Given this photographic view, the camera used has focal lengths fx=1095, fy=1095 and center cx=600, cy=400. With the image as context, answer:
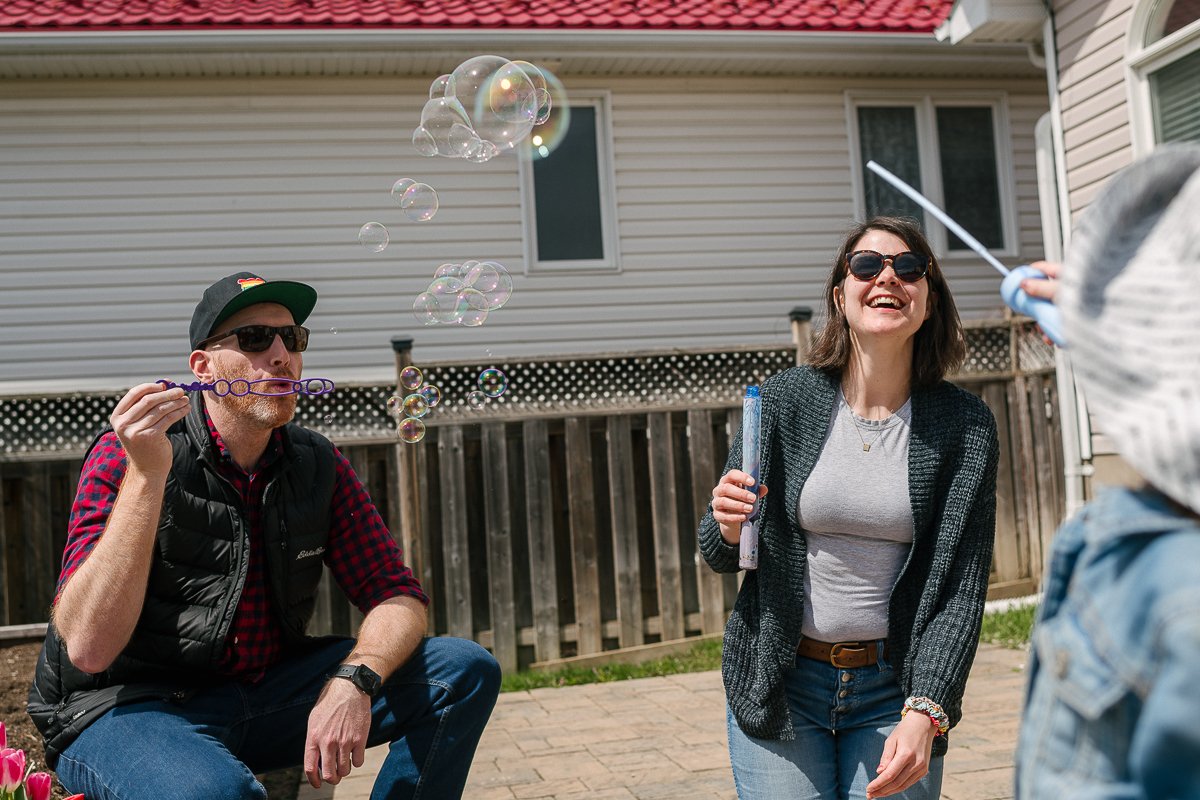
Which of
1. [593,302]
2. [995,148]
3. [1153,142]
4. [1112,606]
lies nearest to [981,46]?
[995,148]

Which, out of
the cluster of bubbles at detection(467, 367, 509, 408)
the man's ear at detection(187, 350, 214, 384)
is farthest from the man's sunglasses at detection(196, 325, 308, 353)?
the cluster of bubbles at detection(467, 367, 509, 408)

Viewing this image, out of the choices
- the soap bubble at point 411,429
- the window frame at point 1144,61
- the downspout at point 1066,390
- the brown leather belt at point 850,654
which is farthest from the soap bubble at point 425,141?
the downspout at point 1066,390

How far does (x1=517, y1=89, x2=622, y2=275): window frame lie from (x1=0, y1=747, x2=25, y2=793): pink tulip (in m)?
7.23

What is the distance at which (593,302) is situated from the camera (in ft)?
31.3

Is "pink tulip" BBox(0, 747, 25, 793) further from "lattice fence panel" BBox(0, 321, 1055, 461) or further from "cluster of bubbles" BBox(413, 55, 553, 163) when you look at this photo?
"lattice fence panel" BBox(0, 321, 1055, 461)

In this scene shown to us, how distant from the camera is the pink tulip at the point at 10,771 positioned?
2459 mm

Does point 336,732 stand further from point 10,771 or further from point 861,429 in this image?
point 861,429

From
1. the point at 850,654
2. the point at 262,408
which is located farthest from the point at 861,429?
the point at 262,408

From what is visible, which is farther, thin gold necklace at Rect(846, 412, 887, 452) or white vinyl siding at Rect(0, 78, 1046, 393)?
white vinyl siding at Rect(0, 78, 1046, 393)

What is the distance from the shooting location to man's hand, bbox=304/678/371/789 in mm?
2949

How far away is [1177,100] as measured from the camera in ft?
22.2

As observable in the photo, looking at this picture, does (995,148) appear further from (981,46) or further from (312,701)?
(312,701)

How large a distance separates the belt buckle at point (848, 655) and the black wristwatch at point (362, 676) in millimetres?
1274

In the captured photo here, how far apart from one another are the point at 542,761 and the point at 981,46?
7.69m
